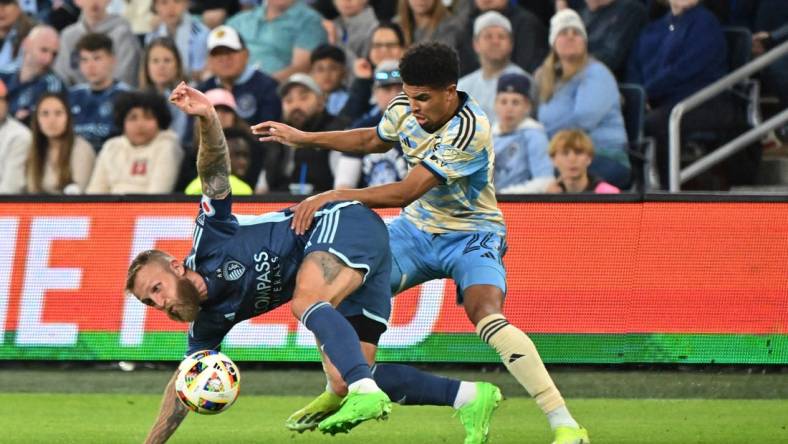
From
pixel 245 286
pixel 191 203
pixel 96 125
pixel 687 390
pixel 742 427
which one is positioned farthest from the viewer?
pixel 96 125

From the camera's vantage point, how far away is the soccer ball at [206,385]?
6.68 m

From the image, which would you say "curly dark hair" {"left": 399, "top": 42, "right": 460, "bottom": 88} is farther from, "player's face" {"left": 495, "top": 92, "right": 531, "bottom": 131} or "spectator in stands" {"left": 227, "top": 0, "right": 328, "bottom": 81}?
"spectator in stands" {"left": 227, "top": 0, "right": 328, "bottom": 81}

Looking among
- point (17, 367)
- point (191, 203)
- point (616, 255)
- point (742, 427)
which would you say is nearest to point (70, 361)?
point (17, 367)

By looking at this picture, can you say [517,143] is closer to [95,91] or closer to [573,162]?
[573,162]

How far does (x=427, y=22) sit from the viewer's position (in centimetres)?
1307

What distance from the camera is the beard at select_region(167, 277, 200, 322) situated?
6.65m

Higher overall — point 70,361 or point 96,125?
point 96,125

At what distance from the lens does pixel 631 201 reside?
406 inches

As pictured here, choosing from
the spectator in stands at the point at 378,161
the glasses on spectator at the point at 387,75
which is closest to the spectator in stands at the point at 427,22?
the spectator in stands at the point at 378,161

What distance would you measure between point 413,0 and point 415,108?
5.94 metres

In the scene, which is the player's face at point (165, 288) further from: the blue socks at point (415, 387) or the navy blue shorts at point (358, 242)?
the blue socks at point (415, 387)

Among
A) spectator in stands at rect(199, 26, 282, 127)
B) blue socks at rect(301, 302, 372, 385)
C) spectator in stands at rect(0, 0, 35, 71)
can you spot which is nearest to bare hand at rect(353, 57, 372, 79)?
spectator in stands at rect(199, 26, 282, 127)

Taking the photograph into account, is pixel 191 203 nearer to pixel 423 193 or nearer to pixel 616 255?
pixel 616 255

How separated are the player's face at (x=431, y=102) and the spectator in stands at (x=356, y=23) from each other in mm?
6443
